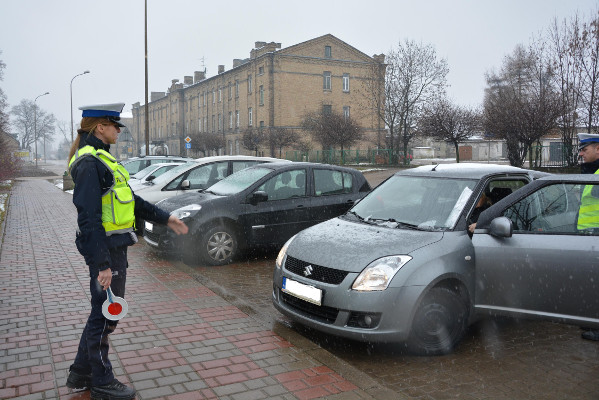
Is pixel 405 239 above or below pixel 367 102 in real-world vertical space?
below

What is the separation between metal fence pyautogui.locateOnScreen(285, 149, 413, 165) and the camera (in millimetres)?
41750

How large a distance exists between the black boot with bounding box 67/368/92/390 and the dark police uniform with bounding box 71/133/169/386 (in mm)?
27

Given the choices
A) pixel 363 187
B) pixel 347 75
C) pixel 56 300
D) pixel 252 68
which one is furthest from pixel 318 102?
pixel 56 300

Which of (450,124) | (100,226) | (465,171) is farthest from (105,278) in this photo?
(450,124)

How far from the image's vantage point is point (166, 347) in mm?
4586

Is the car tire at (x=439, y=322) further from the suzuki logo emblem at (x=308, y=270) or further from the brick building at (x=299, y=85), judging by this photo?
the brick building at (x=299, y=85)

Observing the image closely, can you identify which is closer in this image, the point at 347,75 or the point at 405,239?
the point at 405,239

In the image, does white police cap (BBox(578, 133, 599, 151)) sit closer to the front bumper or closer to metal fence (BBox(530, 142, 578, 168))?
the front bumper

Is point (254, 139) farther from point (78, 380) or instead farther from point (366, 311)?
point (78, 380)

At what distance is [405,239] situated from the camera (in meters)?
4.79

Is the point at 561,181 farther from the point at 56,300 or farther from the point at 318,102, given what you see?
the point at 318,102

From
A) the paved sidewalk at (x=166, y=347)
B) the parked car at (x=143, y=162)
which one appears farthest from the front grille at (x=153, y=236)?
the parked car at (x=143, y=162)

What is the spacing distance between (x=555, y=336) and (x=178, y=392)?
3.79 metres

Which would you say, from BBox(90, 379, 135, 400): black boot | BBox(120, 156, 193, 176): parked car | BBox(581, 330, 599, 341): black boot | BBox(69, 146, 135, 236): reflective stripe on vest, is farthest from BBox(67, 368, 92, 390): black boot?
BBox(120, 156, 193, 176): parked car
